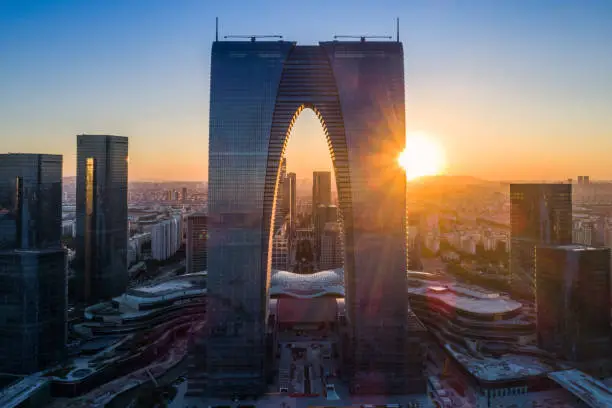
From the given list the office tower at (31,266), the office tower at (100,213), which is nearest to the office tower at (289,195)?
the office tower at (100,213)

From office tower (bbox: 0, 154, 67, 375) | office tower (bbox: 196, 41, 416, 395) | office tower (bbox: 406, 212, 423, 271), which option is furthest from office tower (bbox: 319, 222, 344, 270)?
office tower (bbox: 0, 154, 67, 375)

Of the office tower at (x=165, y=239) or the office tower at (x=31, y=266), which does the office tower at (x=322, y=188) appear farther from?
the office tower at (x=31, y=266)

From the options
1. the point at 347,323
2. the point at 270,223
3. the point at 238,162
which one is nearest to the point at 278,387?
the point at 347,323

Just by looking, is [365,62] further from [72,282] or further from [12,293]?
[72,282]

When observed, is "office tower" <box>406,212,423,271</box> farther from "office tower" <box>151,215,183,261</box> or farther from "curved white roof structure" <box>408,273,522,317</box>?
"office tower" <box>151,215,183,261</box>

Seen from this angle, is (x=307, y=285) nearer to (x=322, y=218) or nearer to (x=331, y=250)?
(x=331, y=250)
